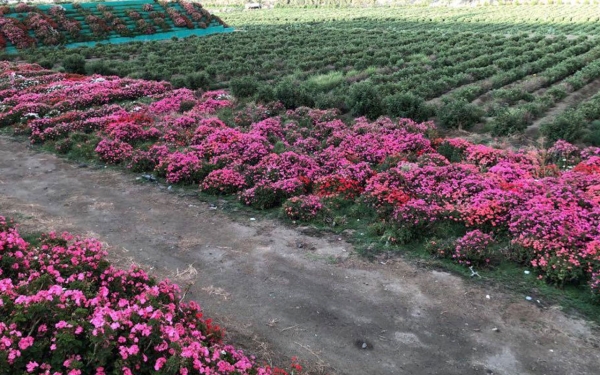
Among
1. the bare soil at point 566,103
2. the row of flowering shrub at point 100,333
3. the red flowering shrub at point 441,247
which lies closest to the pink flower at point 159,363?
the row of flowering shrub at point 100,333

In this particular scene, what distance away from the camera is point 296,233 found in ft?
27.9

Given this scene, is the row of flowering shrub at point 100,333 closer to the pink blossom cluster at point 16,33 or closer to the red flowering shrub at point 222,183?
the red flowering shrub at point 222,183

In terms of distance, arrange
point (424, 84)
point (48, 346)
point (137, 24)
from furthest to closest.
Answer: point (137, 24) < point (424, 84) < point (48, 346)

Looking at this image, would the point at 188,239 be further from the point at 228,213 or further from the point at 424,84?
the point at 424,84

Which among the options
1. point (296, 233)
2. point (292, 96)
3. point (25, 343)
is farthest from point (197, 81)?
point (25, 343)

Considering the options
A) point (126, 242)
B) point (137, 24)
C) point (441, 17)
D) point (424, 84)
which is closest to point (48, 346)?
point (126, 242)

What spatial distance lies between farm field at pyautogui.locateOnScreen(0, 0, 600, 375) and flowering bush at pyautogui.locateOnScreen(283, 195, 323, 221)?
1.5 inches

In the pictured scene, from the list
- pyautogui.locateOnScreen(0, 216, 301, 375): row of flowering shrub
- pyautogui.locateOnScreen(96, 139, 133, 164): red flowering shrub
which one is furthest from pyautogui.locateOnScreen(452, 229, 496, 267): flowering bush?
pyautogui.locateOnScreen(96, 139, 133, 164): red flowering shrub

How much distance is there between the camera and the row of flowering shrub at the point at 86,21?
32.8m

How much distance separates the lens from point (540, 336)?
5781mm

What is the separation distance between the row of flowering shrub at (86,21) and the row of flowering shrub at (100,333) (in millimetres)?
32450

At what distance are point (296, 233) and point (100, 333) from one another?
474 centimetres

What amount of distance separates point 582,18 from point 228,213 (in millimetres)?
59215

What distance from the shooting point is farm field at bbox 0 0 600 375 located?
5109 mm
